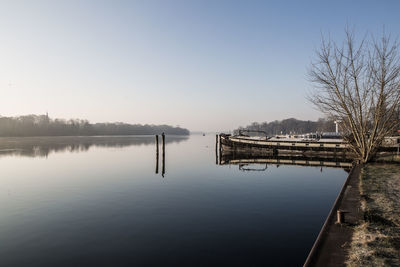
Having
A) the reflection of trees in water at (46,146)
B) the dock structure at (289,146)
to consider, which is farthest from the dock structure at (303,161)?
the reflection of trees in water at (46,146)

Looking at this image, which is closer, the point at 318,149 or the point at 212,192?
the point at 212,192

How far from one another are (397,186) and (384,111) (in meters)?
8.23

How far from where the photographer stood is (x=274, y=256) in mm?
6820

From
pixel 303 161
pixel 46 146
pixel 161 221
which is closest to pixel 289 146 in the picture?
pixel 303 161

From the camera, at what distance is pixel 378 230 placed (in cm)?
587

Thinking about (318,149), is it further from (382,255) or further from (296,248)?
(382,255)

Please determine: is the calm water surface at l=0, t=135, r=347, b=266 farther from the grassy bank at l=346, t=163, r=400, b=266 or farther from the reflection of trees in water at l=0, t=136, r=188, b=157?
the reflection of trees in water at l=0, t=136, r=188, b=157

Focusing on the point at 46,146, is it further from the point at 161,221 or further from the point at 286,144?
the point at 161,221

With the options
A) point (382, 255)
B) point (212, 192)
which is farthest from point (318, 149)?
point (382, 255)

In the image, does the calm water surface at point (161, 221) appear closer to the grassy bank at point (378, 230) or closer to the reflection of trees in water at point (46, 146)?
the grassy bank at point (378, 230)

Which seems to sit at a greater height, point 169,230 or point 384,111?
point 384,111

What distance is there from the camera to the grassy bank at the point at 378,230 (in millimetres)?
4554

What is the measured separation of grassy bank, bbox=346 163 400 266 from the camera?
14.9ft

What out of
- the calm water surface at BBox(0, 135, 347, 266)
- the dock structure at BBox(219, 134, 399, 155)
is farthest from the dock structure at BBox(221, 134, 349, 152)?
the calm water surface at BBox(0, 135, 347, 266)
